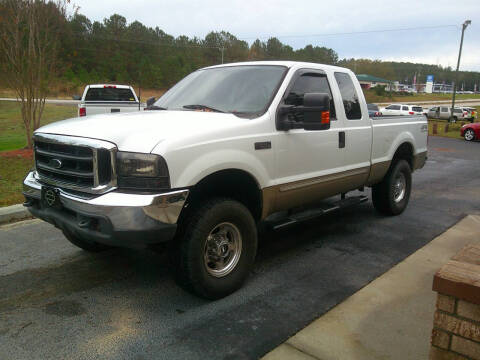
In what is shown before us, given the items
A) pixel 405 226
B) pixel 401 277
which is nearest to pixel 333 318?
pixel 401 277

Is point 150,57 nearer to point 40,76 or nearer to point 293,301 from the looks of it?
point 40,76

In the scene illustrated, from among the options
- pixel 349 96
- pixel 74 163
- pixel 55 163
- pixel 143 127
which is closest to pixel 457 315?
pixel 143 127

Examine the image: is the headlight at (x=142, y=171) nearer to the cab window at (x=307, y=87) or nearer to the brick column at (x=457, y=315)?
the cab window at (x=307, y=87)

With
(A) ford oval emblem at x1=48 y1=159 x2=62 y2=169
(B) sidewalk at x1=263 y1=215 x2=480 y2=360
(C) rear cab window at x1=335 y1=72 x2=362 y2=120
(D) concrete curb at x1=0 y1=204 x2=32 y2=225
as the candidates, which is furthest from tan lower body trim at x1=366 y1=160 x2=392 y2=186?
(D) concrete curb at x1=0 y1=204 x2=32 y2=225

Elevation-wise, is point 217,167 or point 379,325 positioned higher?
point 217,167

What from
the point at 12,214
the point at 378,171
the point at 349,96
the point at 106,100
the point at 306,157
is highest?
the point at 349,96

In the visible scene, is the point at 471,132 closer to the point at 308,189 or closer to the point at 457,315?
the point at 308,189

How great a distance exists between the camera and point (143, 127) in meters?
3.29

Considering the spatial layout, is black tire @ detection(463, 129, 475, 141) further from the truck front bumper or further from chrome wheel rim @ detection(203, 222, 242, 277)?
the truck front bumper

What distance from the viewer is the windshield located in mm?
4094

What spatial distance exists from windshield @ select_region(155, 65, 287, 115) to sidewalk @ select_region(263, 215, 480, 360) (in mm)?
1894

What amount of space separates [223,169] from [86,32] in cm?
6131

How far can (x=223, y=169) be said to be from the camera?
3473 millimetres

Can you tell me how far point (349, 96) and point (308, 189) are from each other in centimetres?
145
